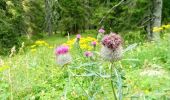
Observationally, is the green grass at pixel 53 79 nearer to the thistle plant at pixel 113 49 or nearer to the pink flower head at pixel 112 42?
the thistle plant at pixel 113 49

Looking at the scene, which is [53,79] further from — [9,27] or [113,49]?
[9,27]

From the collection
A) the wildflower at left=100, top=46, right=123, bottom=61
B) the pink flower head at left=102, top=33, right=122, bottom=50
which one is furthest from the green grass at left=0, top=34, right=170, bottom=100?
the pink flower head at left=102, top=33, right=122, bottom=50

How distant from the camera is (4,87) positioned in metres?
6.13

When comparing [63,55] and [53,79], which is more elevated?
[63,55]

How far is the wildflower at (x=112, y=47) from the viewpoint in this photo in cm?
255

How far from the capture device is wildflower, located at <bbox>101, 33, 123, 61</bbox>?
255 centimetres

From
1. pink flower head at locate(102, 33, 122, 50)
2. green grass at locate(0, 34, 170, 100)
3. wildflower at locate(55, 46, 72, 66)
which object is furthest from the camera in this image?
green grass at locate(0, 34, 170, 100)

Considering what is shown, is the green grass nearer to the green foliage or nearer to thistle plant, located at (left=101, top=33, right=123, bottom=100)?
thistle plant, located at (left=101, top=33, right=123, bottom=100)

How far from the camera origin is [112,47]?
2557mm

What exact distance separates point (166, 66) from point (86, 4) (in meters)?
36.1

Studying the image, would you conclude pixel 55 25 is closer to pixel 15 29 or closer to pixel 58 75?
pixel 15 29

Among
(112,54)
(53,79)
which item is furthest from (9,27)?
(112,54)

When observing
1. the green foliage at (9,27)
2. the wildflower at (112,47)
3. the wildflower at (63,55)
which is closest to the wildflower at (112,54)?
the wildflower at (112,47)

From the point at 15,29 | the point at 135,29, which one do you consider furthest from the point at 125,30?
the point at 15,29
